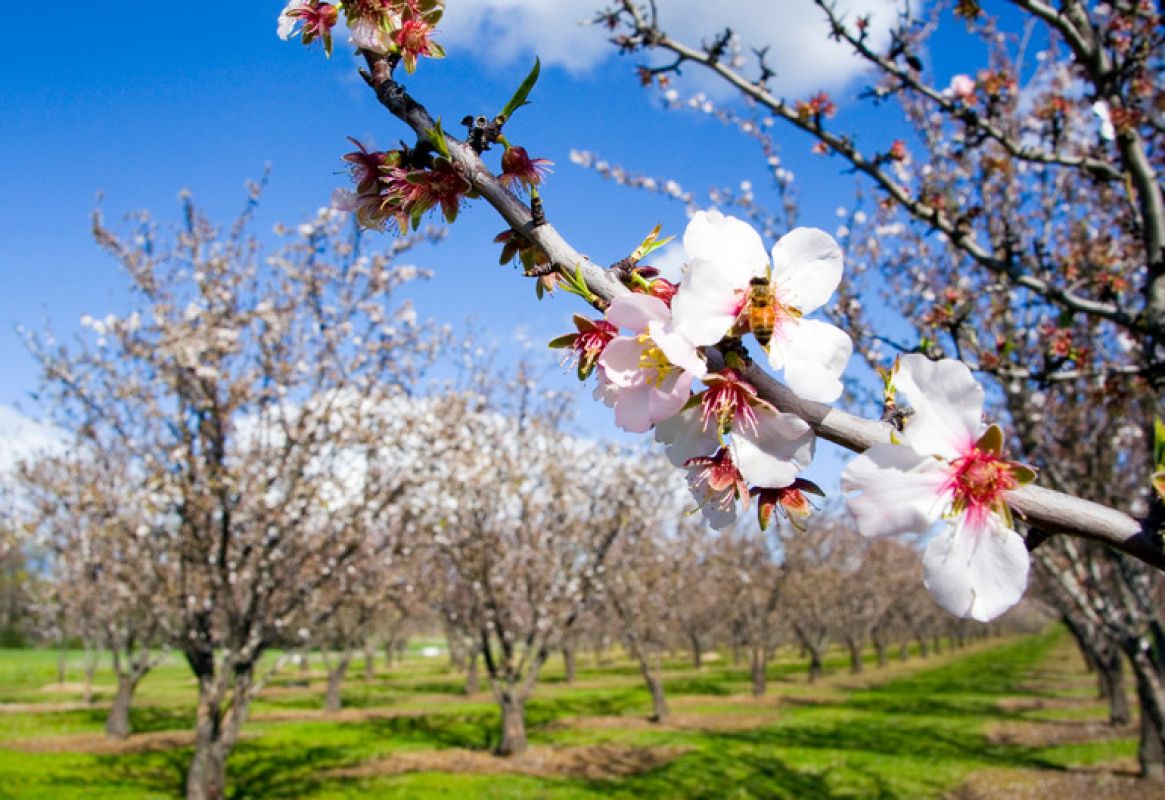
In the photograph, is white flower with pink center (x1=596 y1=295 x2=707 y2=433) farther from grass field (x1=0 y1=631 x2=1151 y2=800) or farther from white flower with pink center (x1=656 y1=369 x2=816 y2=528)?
grass field (x1=0 y1=631 x2=1151 y2=800)

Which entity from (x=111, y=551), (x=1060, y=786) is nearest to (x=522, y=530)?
(x=111, y=551)

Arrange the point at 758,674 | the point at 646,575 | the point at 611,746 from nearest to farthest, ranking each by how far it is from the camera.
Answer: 1. the point at 611,746
2. the point at 646,575
3. the point at 758,674

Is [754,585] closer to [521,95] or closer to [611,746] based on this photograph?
[611,746]

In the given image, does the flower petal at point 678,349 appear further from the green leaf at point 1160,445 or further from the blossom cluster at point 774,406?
the green leaf at point 1160,445

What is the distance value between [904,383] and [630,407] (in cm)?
28

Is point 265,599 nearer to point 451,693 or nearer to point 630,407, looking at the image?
point 630,407

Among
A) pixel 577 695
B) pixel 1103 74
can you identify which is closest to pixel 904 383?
pixel 1103 74

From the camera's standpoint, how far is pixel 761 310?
0.80 m

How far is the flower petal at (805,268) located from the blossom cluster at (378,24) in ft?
1.86

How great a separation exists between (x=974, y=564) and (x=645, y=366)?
0.40m

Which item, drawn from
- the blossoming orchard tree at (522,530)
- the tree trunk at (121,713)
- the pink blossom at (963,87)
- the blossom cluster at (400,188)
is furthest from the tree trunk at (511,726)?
the blossom cluster at (400,188)

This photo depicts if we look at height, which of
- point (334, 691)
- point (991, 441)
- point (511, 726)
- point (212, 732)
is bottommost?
point (334, 691)

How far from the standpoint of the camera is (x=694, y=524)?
25.4 m

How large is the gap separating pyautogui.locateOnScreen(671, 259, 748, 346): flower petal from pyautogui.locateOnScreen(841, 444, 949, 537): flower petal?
0.61 feet
